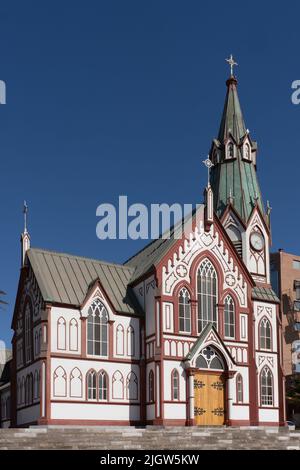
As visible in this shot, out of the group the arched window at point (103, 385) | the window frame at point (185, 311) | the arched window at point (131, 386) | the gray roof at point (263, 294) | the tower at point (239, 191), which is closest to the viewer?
the arched window at point (103, 385)

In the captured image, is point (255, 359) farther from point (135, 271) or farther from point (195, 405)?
point (135, 271)

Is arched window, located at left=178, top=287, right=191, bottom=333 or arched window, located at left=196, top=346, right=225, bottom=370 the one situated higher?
arched window, located at left=178, top=287, right=191, bottom=333

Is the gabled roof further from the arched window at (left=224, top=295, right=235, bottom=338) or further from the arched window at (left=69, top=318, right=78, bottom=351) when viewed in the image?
the arched window at (left=69, top=318, right=78, bottom=351)

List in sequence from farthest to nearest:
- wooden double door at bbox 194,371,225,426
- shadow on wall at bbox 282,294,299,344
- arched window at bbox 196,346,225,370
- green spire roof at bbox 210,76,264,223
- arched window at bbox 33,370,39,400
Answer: shadow on wall at bbox 282,294,299,344 → green spire roof at bbox 210,76,264,223 → arched window at bbox 196,346,225,370 → wooden double door at bbox 194,371,225,426 → arched window at bbox 33,370,39,400

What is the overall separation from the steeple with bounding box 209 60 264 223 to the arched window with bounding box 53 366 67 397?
722 inches

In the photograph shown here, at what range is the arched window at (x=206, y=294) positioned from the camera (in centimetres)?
5475

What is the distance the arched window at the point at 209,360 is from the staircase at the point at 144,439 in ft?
29.4

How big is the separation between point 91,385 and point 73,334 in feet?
11.2

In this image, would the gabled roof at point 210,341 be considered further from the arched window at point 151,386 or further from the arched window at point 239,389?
the arched window at point 151,386

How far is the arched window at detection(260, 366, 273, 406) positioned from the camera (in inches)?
2238

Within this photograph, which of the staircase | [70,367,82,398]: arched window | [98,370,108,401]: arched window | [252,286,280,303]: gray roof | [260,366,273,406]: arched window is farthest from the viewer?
[252,286,280,303]: gray roof

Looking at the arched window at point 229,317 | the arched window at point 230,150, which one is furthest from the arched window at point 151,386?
the arched window at point 230,150

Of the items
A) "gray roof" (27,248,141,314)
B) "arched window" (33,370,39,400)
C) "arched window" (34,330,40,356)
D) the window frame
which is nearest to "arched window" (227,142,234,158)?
"gray roof" (27,248,141,314)
